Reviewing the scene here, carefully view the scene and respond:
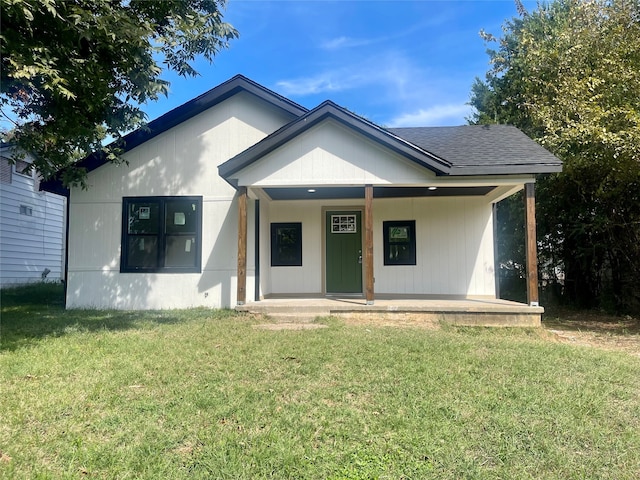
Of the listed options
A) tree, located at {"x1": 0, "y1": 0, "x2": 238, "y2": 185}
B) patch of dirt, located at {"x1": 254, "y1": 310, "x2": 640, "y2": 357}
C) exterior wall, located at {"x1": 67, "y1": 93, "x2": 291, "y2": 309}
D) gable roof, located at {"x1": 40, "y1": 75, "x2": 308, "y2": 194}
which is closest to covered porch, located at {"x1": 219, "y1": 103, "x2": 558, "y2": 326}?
patch of dirt, located at {"x1": 254, "y1": 310, "x2": 640, "y2": 357}

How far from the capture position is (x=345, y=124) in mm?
7145

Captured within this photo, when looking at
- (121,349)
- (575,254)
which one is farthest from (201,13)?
(575,254)

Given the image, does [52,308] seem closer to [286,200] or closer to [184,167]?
[184,167]

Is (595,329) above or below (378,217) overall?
below

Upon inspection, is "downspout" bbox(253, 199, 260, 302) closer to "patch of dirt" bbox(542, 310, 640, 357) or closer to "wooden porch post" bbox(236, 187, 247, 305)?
"wooden porch post" bbox(236, 187, 247, 305)

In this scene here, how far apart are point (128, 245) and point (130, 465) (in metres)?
6.83

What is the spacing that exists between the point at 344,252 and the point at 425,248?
2027 millimetres

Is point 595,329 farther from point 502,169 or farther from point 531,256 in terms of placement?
point 502,169

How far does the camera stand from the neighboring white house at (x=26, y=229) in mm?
12523

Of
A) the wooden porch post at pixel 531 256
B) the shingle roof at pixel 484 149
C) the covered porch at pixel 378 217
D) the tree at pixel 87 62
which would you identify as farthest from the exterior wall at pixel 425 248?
the tree at pixel 87 62

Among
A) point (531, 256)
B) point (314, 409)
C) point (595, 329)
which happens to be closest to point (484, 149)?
point (531, 256)

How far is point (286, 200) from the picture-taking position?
962cm

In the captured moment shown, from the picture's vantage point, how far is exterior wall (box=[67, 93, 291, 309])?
327 inches

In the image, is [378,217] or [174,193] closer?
[174,193]
